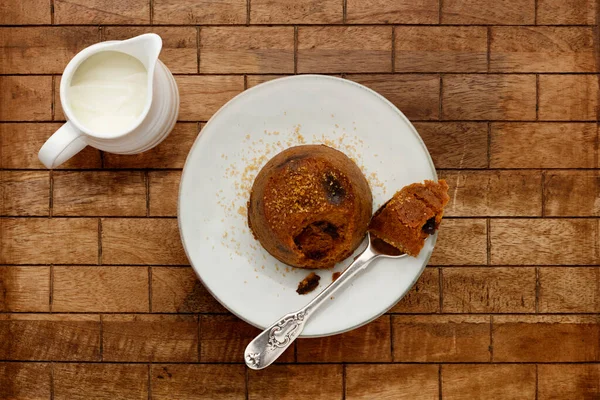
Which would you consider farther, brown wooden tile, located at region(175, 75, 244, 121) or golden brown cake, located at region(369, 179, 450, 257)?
brown wooden tile, located at region(175, 75, 244, 121)

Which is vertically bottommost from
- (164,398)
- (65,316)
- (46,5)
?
(164,398)

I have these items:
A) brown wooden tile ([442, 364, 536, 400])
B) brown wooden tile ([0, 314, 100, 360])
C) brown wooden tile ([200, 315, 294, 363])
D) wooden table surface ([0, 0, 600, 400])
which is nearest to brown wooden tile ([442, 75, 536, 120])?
wooden table surface ([0, 0, 600, 400])

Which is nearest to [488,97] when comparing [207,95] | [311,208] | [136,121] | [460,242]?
[460,242]

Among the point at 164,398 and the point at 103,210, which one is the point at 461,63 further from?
the point at 164,398

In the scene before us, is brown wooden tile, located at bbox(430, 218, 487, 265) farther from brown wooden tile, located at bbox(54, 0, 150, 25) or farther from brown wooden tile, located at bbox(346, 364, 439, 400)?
brown wooden tile, located at bbox(54, 0, 150, 25)

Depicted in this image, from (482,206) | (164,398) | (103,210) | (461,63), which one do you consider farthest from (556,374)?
(103,210)

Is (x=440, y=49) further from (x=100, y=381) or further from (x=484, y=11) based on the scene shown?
(x=100, y=381)
